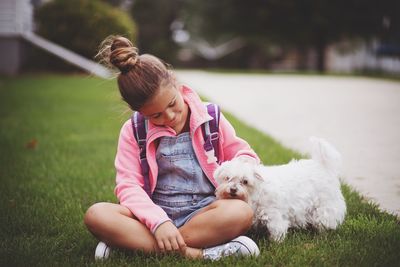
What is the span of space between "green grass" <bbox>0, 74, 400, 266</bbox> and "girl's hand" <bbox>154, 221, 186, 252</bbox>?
6 cm

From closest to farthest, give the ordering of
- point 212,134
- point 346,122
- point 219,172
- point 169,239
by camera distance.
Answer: point 169,239, point 219,172, point 212,134, point 346,122

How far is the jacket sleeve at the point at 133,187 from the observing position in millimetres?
2820

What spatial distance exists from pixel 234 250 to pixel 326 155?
34.4 inches

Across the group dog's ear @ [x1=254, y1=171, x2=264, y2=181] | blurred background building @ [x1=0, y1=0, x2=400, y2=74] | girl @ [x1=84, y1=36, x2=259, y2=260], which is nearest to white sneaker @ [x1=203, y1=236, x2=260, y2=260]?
girl @ [x1=84, y1=36, x2=259, y2=260]

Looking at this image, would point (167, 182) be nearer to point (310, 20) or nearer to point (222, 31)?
point (310, 20)

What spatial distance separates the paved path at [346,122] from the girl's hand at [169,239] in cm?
165

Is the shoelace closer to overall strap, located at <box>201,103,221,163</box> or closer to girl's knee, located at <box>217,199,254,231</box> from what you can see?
girl's knee, located at <box>217,199,254,231</box>

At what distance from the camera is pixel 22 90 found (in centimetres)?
1184

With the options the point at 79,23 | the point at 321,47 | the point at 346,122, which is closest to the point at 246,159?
the point at 346,122

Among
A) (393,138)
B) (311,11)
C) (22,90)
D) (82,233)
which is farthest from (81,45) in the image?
(82,233)

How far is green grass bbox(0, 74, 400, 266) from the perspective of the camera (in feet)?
8.89

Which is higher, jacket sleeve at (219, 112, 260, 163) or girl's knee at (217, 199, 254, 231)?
jacket sleeve at (219, 112, 260, 163)

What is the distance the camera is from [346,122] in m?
7.76

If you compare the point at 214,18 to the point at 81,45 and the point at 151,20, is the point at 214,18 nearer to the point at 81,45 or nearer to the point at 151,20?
the point at 151,20
